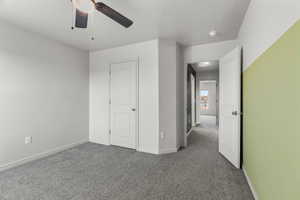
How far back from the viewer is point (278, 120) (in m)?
1.06

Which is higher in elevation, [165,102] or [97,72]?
[97,72]

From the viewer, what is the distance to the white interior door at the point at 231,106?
222 centimetres

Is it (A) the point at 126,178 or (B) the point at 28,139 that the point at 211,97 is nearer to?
(A) the point at 126,178

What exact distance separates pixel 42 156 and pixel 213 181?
317 centimetres

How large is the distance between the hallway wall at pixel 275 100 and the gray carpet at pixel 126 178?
0.54 metres

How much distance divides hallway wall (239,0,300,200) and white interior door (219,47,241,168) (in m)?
0.55

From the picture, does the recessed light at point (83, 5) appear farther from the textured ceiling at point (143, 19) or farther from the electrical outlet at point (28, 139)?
the electrical outlet at point (28, 139)

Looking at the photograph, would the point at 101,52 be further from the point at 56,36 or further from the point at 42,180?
the point at 42,180

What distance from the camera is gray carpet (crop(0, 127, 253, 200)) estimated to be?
1.70 m

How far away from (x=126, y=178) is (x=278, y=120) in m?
1.95

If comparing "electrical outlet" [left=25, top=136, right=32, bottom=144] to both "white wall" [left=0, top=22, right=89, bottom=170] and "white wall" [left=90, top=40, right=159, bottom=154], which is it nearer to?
"white wall" [left=0, top=22, right=89, bottom=170]

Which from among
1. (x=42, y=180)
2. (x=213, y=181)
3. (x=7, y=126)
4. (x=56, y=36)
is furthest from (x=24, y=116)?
(x=213, y=181)

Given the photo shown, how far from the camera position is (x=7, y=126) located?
2.29 metres

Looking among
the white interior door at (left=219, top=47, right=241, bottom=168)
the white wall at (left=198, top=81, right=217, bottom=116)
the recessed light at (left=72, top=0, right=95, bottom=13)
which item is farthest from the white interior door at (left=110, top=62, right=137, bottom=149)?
the white wall at (left=198, top=81, right=217, bottom=116)
